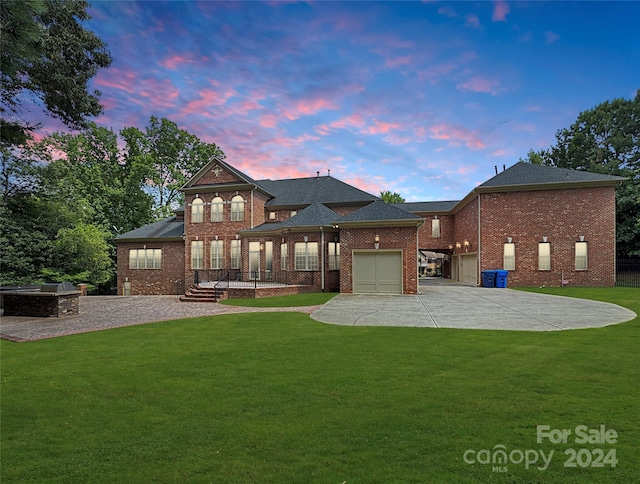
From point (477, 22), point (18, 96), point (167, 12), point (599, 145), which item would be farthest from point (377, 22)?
point (599, 145)

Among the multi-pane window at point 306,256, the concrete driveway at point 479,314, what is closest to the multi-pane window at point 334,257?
the multi-pane window at point 306,256

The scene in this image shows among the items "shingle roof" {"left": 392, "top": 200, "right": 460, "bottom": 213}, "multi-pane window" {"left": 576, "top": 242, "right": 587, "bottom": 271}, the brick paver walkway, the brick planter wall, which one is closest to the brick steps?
the brick paver walkway

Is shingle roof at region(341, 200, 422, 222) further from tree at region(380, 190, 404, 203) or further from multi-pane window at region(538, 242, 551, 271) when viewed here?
tree at region(380, 190, 404, 203)

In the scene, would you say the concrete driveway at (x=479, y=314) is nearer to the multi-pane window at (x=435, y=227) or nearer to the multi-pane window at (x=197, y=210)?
the multi-pane window at (x=197, y=210)

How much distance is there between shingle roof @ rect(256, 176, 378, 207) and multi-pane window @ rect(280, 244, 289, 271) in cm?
559

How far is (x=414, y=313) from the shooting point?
11727mm

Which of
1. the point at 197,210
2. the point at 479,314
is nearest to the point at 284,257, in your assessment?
the point at 197,210

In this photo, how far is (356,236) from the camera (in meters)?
19.0

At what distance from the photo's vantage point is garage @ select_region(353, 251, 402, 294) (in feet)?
61.0

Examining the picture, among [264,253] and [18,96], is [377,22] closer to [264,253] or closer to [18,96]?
[18,96]

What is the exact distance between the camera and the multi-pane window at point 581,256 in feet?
71.9

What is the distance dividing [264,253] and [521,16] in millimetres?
18898

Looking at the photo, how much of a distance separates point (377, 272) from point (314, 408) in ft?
49.4

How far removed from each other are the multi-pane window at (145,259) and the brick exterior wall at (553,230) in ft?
83.6
